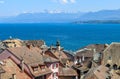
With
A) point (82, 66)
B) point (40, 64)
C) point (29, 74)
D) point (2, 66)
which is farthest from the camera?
point (82, 66)

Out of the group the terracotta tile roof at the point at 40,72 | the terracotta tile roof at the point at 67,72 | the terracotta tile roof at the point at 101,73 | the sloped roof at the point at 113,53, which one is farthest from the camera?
the sloped roof at the point at 113,53

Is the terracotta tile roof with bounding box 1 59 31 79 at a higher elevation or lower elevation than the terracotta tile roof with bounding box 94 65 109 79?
higher

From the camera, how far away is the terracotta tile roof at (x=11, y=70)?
66069 millimetres

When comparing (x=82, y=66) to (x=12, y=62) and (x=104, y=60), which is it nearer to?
(x=104, y=60)

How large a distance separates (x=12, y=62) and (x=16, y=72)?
3.24 meters

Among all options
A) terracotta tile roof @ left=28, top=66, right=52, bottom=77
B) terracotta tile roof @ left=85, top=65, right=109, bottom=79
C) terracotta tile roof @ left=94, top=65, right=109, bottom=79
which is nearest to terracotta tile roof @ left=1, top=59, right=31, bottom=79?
terracotta tile roof @ left=28, top=66, right=52, bottom=77

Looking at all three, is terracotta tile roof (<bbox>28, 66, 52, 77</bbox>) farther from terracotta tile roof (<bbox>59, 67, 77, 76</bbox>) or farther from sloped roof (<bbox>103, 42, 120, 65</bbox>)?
sloped roof (<bbox>103, 42, 120, 65</bbox>)

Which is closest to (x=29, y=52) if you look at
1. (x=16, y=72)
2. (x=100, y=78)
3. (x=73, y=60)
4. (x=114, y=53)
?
(x=16, y=72)

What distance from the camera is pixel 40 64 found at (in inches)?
3012

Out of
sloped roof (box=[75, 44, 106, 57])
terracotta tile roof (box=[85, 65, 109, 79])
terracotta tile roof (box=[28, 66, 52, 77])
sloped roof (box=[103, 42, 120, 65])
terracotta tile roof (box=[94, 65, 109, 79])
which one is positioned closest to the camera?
terracotta tile roof (box=[85, 65, 109, 79])

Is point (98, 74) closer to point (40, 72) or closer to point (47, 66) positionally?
point (40, 72)

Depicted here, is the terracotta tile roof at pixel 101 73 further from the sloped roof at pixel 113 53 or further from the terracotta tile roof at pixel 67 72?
the sloped roof at pixel 113 53

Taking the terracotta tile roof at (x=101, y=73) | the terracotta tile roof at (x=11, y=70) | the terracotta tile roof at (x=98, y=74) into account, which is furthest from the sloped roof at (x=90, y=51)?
the terracotta tile roof at (x=11, y=70)

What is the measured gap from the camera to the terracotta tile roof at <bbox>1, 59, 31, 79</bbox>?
217 ft
